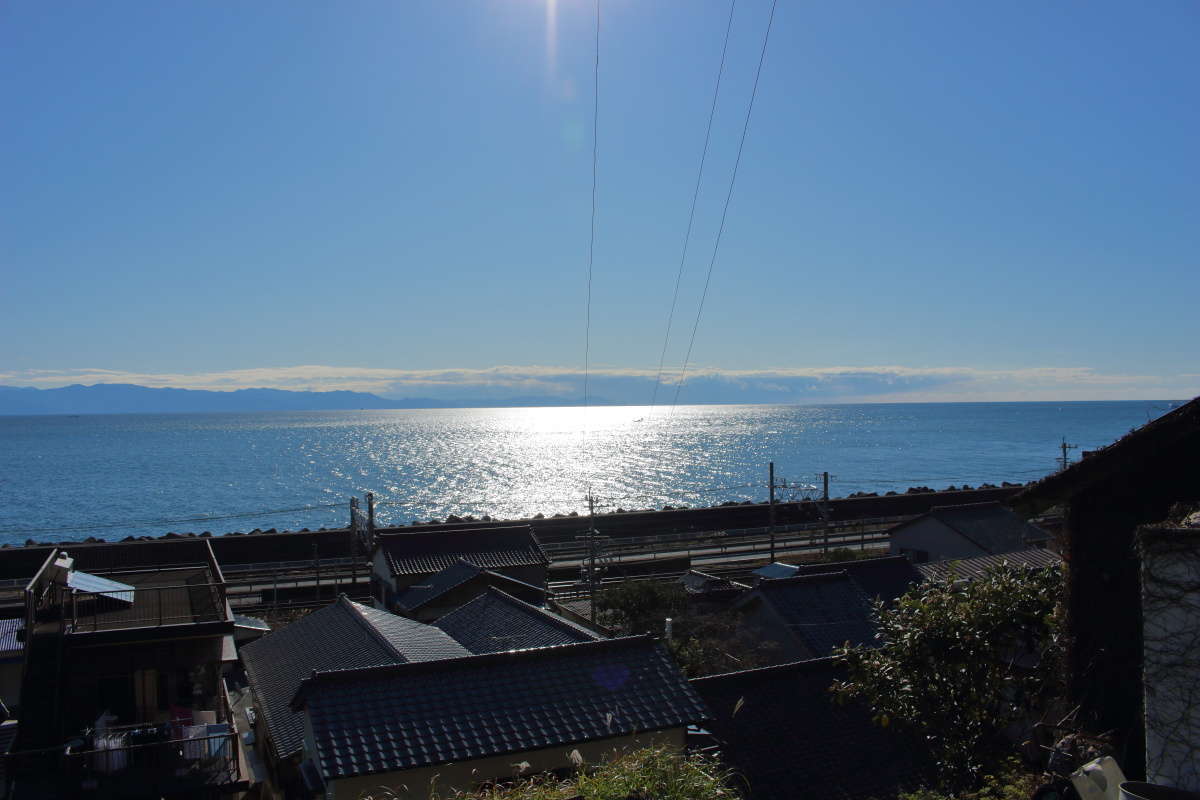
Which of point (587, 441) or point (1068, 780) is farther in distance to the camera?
point (587, 441)

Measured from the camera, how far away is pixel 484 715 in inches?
402

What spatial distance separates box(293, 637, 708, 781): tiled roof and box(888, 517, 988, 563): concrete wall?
88.1ft

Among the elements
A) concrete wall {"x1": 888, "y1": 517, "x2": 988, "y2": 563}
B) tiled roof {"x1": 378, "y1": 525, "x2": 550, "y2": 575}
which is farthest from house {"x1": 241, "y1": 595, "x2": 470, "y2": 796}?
concrete wall {"x1": 888, "y1": 517, "x2": 988, "y2": 563}

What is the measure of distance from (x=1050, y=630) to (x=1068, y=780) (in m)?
1.67

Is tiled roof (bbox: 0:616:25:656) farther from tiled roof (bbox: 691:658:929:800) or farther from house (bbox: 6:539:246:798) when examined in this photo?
tiled roof (bbox: 691:658:929:800)

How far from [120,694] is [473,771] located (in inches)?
323

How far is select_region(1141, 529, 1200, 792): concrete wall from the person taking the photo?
416cm

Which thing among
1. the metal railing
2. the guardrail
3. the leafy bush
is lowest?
the guardrail

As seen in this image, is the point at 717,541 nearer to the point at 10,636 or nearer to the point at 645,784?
the point at 10,636

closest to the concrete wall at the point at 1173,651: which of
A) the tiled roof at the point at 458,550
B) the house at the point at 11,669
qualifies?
the house at the point at 11,669

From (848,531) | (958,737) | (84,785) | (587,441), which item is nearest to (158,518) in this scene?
(848,531)

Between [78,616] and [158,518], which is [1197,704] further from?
[158,518]

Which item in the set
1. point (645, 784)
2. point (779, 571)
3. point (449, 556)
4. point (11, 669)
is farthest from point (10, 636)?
point (779, 571)

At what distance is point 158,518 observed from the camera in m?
76.4
